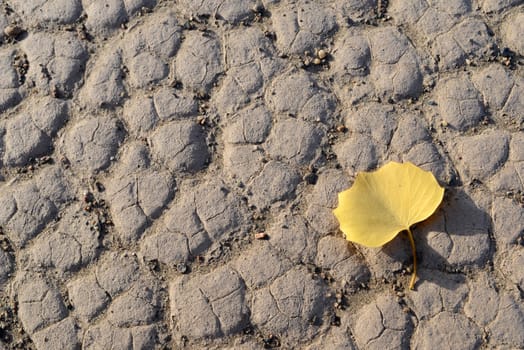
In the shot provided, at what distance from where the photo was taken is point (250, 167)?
285 cm

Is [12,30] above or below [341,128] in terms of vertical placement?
above

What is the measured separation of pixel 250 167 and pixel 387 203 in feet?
1.87

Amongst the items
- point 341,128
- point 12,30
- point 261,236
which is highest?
point 12,30

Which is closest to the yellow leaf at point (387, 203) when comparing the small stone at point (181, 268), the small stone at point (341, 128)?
the small stone at point (341, 128)

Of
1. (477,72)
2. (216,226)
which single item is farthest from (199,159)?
(477,72)

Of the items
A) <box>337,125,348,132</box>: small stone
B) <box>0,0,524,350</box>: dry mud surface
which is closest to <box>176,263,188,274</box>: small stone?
<box>0,0,524,350</box>: dry mud surface

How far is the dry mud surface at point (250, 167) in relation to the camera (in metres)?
2.65

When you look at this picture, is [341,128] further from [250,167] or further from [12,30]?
[12,30]

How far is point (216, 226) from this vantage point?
2.77 meters

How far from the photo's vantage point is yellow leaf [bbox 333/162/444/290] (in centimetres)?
264

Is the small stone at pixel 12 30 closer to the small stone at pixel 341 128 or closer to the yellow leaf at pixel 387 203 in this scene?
the small stone at pixel 341 128

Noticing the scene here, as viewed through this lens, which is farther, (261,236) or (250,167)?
(250,167)

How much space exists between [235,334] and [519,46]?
168 cm

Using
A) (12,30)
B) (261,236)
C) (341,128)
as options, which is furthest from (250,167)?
(12,30)
